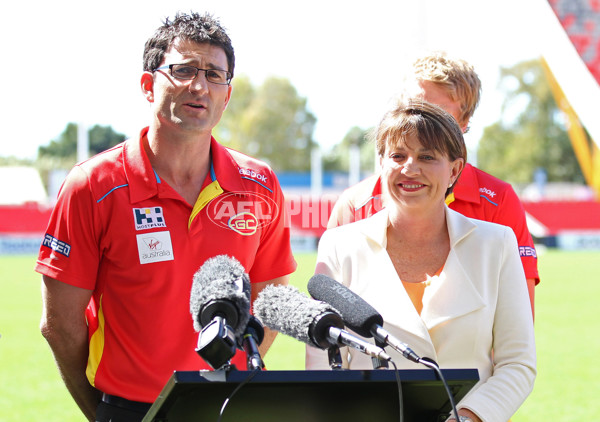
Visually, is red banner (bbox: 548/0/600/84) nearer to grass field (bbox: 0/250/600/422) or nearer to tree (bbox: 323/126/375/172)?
grass field (bbox: 0/250/600/422)

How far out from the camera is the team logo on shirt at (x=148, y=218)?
10.4 ft

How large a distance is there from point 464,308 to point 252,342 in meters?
1.13

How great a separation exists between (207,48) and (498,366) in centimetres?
178

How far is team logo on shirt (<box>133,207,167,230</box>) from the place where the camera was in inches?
125

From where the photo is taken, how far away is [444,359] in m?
2.75

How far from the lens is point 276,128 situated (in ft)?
264

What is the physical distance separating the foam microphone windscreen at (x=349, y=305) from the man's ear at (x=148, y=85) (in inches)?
61.9

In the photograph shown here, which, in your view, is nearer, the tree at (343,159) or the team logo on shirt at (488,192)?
the team logo on shirt at (488,192)

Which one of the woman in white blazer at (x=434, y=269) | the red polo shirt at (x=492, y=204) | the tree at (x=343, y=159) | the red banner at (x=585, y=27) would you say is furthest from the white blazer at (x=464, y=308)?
the tree at (x=343, y=159)

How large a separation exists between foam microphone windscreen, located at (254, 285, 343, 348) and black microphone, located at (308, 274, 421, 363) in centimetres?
7

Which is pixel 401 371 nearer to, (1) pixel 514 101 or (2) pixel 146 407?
(2) pixel 146 407

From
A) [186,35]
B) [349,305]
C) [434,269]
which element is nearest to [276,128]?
[186,35]

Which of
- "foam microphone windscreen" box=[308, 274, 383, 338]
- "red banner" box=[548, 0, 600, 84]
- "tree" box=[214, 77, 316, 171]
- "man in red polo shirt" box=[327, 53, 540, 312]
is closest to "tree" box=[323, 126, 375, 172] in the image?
"tree" box=[214, 77, 316, 171]

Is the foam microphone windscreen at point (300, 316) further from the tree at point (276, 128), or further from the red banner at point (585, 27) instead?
the tree at point (276, 128)
